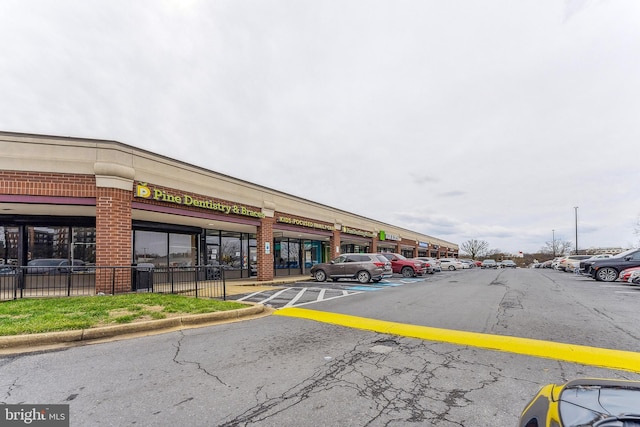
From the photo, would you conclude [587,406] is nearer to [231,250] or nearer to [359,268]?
[359,268]

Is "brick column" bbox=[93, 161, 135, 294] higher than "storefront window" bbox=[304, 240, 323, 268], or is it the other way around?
"brick column" bbox=[93, 161, 135, 294]

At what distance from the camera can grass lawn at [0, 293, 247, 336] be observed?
6.57 m

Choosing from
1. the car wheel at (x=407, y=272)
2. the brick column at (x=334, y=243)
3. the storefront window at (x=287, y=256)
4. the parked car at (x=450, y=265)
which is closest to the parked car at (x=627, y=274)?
the car wheel at (x=407, y=272)

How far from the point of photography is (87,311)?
7.93 meters

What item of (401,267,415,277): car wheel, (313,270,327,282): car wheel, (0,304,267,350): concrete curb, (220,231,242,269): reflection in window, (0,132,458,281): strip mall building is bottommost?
(401,267,415,277): car wheel

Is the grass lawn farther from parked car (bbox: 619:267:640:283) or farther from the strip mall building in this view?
parked car (bbox: 619:267:640:283)

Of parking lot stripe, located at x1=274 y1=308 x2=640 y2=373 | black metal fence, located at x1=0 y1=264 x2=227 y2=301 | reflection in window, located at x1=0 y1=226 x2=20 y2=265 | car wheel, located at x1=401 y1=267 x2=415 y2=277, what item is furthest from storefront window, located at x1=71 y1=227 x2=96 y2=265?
car wheel, located at x1=401 y1=267 x2=415 y2=277

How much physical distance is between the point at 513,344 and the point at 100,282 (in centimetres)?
1216

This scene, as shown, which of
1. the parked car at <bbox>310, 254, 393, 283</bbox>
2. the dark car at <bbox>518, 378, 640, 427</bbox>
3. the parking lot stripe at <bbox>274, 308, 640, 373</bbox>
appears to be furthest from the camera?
the parked car at <bbox>310, 254, 393, 283</bbox>

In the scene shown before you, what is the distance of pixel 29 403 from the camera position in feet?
12.5

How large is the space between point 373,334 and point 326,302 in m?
4.61

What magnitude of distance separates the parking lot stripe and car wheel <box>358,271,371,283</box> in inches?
401

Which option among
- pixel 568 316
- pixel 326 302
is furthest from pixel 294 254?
pixel 568 316

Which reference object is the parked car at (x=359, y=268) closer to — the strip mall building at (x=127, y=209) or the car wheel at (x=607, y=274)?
the strip mall building at (x=127, y=209)
